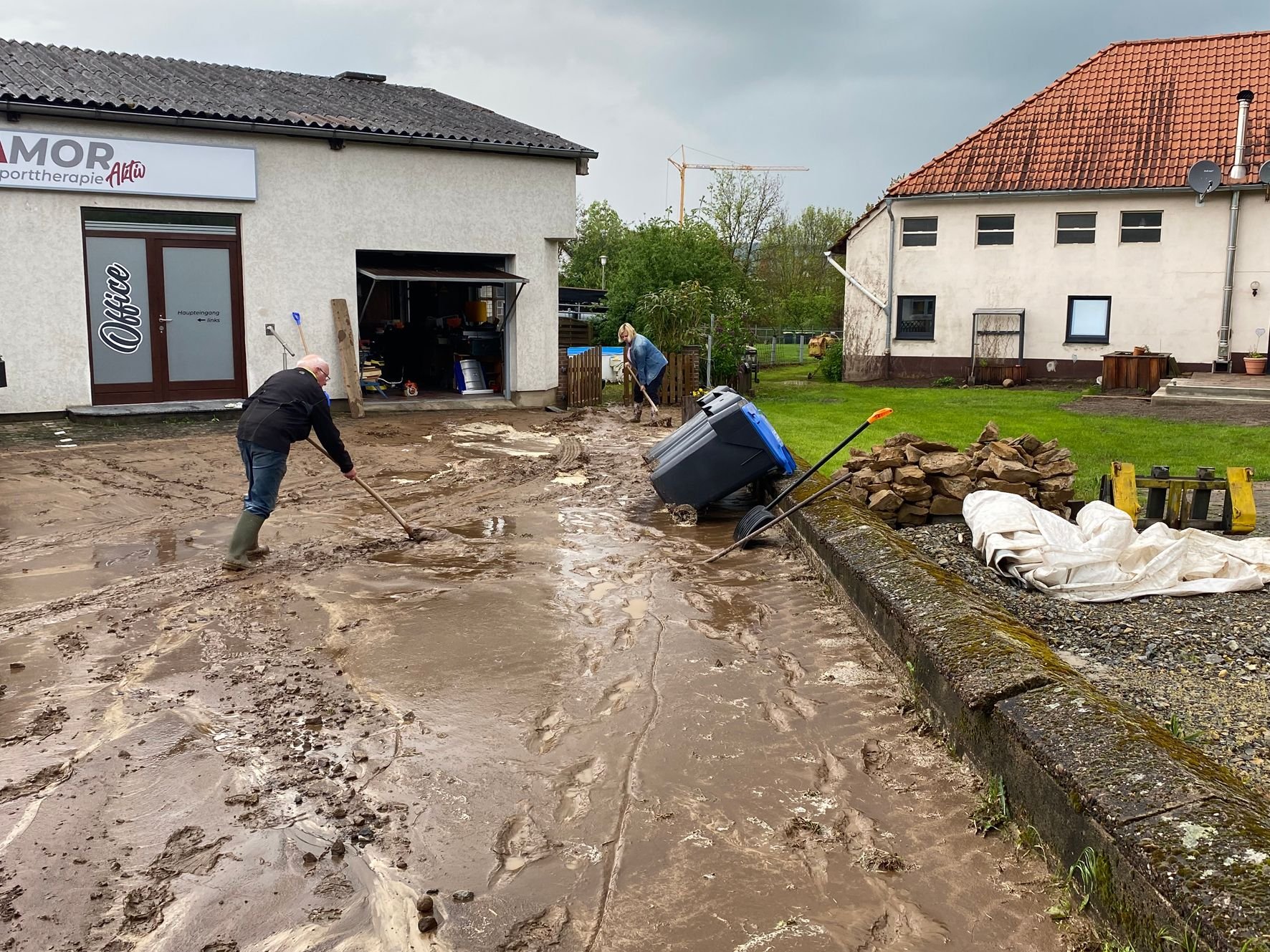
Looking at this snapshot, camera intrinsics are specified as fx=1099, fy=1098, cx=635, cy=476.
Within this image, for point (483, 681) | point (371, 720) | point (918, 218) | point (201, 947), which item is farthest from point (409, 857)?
Answer: point (918, 218)

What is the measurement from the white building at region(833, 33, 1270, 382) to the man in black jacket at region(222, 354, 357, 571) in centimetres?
2127

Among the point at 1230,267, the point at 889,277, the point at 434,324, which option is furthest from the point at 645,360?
the point at 1230,267

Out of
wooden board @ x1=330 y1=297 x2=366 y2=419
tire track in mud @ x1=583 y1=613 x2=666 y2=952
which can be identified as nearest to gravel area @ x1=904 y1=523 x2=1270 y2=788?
tire track in mud @ x1=583 y1=613 x2=666 y2=952

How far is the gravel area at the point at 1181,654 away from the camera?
4836 millimetres

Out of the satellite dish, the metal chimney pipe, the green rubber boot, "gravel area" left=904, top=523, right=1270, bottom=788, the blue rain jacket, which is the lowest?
"gravel area" left=904, top=523, right=1270, bottom=788

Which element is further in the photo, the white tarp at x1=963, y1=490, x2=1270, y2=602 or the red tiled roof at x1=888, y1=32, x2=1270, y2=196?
the red tiled roof at x1=888, y1=32, x2=1270, y2=196

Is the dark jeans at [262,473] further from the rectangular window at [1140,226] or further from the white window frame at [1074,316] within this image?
the rectangular window at [1140,226]

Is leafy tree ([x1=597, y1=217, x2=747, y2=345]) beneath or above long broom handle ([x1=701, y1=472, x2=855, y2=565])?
above

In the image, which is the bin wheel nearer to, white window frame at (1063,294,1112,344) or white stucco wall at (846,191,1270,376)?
white stucco wall at (846,191,1270,376)

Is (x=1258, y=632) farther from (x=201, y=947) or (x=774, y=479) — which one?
(x=201, y=947)

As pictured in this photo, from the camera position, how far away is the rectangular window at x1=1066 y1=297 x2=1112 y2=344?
25.9m

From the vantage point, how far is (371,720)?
5148 millimetres

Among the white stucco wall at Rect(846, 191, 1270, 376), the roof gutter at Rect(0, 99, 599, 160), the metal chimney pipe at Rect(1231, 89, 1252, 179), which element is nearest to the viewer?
the roof gutter at Rect(0, 99, 599, 160)

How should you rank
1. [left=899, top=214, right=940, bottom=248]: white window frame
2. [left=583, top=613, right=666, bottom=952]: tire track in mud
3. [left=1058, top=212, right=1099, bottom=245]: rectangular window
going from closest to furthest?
[left=583, top=613, right=666, bottom=952]: tire track in mud
[left=1058, top=212, right=1099, bottom=245]: rectangular window
[left=899, top=214, right=940, bottom=248]: white window frame
